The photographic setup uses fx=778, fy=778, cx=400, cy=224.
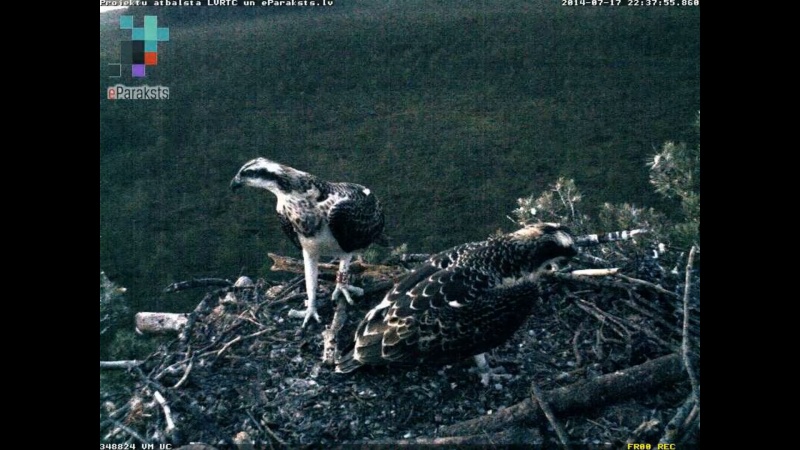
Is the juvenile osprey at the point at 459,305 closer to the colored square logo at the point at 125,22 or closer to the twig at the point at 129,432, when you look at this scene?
the twig at the point at 129,432

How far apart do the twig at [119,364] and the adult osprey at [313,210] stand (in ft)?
5.35

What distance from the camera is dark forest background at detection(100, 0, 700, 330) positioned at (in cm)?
691

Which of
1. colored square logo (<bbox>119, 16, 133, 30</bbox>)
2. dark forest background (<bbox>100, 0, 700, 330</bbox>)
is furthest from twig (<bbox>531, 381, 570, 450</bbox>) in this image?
colored square logo (<bbox>119, 16, 133, 30</bbox>)

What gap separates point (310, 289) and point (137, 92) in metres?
2.35

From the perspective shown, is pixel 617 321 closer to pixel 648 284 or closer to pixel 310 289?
pixel 648 284

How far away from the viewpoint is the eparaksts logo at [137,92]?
6859 millimetres

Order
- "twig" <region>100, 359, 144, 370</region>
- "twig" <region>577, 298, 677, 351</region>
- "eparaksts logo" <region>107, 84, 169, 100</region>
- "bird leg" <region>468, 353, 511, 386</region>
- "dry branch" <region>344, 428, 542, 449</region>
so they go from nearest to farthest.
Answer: "dry branch" <region>344, 428, 542, 449</region>
"bird leg" <region>468, 353, 511, 386</region>
"twig" <region>577, 298, 677, 351</region>
"twig" <region>100, 359, 144, 370</region>
"eparaksts logo" <region>107, 84, 169, 100</region>

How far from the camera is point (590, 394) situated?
605 centimetres

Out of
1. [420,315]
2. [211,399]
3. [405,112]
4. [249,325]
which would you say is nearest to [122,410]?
[211,399]

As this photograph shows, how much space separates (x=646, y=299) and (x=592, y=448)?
1445 millimetres

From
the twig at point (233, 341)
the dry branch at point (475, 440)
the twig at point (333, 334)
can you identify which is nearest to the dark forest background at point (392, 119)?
the twig at point (233, 341)

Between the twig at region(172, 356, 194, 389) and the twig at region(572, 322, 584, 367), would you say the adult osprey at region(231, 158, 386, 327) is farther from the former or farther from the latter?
the twig at region(572, 322, 584, 367)

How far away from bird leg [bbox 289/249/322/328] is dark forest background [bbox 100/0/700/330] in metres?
0.61

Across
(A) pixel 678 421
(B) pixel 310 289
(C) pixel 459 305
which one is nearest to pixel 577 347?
(A) pixel 678 421
